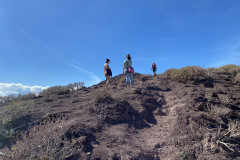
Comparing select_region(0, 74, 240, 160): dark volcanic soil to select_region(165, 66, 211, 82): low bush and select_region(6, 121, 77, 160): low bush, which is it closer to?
select_region(6, 121, 77, 160): low bush

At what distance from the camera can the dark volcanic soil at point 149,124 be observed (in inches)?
145

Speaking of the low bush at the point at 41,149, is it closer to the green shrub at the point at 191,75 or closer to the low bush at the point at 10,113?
the low bush at the point at 10,113

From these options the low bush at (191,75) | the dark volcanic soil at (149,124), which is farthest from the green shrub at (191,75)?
the dark volcanic soil at (149,124)

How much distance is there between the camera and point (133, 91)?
6.83m

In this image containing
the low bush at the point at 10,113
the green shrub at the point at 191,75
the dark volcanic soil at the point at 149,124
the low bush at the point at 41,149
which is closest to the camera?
the low bush at the point at 41,149

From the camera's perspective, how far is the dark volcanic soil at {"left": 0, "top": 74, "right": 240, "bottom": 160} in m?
3.69

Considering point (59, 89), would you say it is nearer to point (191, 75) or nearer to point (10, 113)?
point (10, 113)

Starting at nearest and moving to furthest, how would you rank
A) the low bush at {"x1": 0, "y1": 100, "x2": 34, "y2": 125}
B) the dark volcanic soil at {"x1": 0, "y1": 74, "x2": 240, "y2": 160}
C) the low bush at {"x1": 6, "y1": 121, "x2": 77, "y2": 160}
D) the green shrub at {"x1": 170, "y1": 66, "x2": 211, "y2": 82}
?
1. the low bush at {"x1": 6, "y1": 121, "x2": 77, "y2": 160}
2. the dark volcanic soil at {"x1": 0, "y1": 74, "x2": 240, "y2": 160}
3. the low bush at {"x1": 0, "y1": 100, "x2": 34, "y2": 125}
4. the green shrub at {"x1": 170, "y1": 66, "x2": 211, "y2": 82}

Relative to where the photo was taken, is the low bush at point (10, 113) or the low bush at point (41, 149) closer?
the low bush at point (41, 149)

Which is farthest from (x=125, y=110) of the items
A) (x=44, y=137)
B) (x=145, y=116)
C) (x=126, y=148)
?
(x=44, y=137)

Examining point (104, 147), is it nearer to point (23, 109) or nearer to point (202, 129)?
point (202, 129)

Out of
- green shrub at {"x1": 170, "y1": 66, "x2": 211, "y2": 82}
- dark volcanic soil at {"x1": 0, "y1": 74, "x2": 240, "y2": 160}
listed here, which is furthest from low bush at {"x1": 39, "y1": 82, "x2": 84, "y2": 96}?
green shrub at {"x1": 170, "y1": 66, "x2": 211, "y2": 82}

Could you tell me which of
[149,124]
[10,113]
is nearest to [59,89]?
[10,113]

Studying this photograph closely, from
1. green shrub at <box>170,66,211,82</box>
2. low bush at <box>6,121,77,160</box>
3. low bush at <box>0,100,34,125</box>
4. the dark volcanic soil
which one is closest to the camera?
low bush at <box>6,121,77,160</box>
